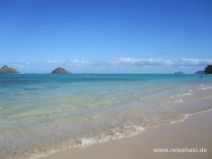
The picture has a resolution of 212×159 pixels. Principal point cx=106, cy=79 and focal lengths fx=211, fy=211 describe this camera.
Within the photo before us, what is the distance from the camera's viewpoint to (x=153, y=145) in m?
5.21

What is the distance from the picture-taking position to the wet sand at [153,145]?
4.58 metres

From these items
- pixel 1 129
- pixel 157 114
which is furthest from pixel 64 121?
pixel 157 114

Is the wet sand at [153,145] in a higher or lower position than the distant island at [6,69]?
lower

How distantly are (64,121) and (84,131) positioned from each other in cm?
143

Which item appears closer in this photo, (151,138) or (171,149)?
(171,149)

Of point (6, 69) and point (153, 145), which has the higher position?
point (6, 69)

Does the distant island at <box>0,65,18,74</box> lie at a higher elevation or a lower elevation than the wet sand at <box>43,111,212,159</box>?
higher

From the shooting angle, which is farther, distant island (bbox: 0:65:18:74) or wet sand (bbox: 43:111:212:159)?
distant island (bbox: 0:65:18:74)

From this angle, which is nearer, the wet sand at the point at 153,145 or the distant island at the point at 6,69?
the wet sand at the point at 153,145

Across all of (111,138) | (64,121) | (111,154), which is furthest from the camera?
(64,121)

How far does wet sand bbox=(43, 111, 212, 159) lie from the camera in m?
4.58

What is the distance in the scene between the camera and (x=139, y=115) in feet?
28.2

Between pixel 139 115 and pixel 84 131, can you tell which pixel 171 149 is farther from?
pixel 139 115

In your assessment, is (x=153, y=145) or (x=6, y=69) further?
(x=6, y=69)
